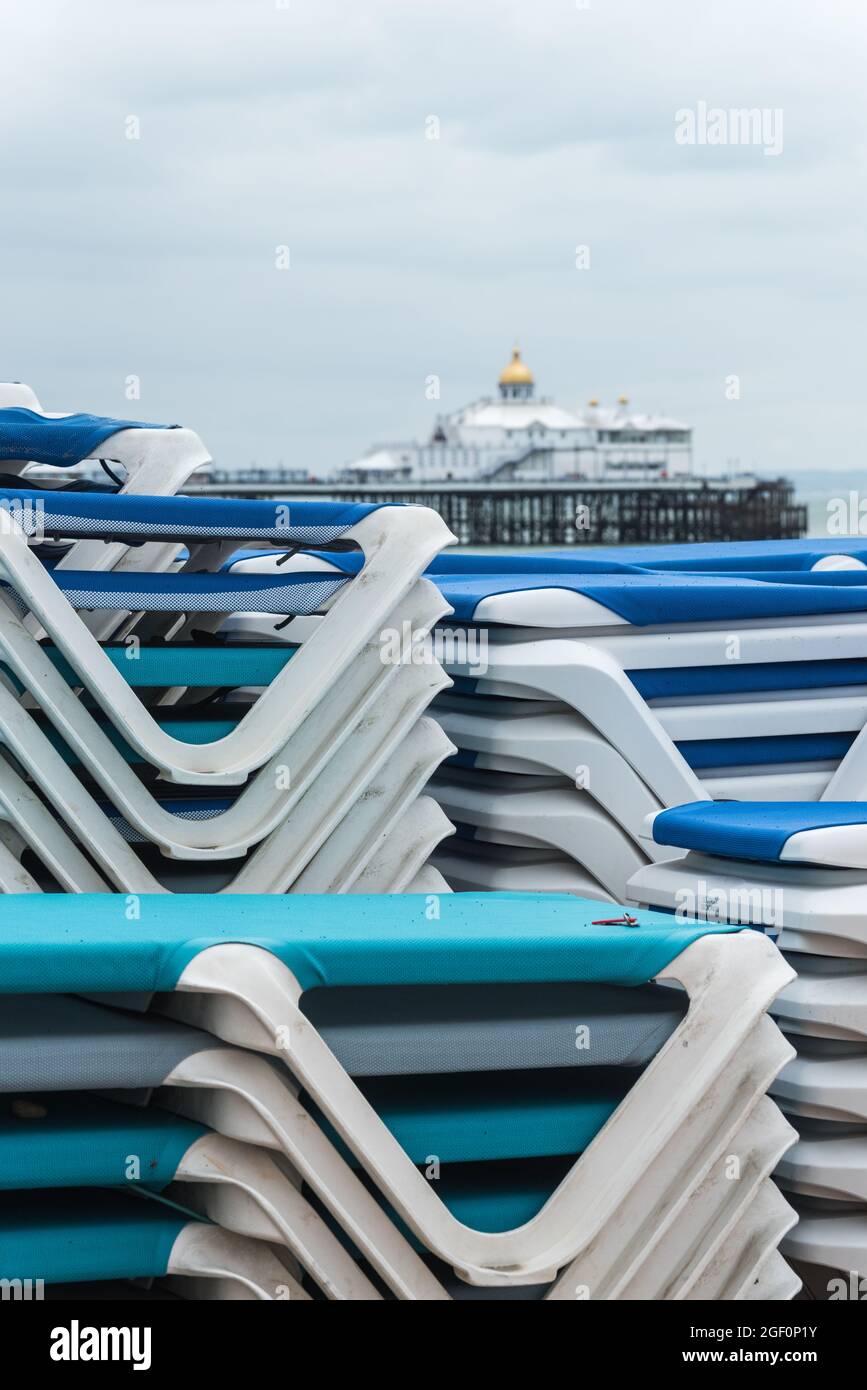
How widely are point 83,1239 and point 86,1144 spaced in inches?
6.8

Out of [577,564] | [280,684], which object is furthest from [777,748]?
[280,684]

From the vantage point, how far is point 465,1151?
3568mm

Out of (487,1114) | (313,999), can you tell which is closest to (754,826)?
(487,1114)

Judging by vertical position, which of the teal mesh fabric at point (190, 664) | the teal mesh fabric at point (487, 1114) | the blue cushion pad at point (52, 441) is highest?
the blue cushion pad at point (52, 441)

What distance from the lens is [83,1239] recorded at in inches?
132

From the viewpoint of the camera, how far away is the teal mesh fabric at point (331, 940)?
328 cm

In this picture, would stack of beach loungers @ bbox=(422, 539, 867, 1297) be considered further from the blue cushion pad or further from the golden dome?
the golden dome

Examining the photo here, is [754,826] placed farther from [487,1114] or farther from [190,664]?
[190,664]

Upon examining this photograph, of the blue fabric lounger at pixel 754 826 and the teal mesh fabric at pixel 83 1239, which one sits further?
the blue fabric lounger at pixel 754 826

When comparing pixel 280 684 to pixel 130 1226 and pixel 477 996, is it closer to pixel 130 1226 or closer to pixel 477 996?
pixel 477 996

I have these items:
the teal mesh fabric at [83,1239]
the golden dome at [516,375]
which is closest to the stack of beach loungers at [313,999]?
the teal mesh fabric at [83,1239]

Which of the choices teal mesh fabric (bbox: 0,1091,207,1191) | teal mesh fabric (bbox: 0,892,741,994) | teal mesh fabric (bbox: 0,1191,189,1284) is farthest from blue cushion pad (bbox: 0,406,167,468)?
teal mesh fabric (bbox: 0,1191,189,1284)

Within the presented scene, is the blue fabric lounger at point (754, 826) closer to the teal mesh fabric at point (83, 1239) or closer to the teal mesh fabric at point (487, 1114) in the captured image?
the teal mesh fabric at point (487, 1114)

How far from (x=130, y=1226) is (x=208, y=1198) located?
0.14m
